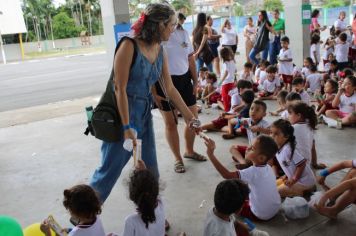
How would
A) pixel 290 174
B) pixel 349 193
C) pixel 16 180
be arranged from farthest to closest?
pixel 16 180 < pixel 290 174 < pixel 349 193

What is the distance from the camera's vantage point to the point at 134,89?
246 centimetres

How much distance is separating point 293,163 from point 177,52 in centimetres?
154

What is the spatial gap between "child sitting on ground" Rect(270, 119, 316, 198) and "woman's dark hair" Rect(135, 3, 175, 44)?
52.3 inches

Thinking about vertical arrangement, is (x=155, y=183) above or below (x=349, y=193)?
above

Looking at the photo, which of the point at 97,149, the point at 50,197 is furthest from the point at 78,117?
the point at 50,197

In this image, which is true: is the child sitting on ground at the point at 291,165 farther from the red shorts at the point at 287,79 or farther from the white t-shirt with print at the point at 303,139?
the red shorts at the point at 287,79

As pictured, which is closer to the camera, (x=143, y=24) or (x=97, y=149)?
(x=143, y=24)

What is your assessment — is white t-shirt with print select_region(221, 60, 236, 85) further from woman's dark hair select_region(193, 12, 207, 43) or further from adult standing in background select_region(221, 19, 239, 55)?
adult standing in background select_region(221, 19, 239, 55)

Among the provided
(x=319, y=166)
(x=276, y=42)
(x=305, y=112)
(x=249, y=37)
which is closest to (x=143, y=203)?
(x=305, y=112)

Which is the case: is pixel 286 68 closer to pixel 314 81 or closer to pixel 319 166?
pixel 314 81

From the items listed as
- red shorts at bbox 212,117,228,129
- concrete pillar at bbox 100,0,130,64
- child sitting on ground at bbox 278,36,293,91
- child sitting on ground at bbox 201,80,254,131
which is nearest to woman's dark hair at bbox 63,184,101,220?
child sitting on ground at bbox 201,80,254,131

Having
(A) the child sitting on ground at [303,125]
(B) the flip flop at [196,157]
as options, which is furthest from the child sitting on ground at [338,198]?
(B) the flip flop at [196,157]

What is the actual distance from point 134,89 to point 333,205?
1.67 meters

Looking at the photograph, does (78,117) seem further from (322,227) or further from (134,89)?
(322,227)
